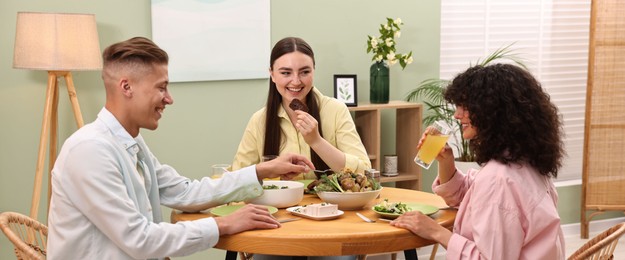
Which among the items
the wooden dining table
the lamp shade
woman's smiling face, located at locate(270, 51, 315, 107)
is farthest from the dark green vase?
the wooden dining table

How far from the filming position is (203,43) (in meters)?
3.86

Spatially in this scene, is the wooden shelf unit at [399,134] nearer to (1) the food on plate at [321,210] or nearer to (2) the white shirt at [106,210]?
(1) the food on plate at [321,210]

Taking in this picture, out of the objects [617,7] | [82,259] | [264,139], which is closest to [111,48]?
[82,259]

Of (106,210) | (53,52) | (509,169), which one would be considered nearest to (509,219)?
(509,169)

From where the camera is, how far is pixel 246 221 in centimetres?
211

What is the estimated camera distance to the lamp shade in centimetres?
325

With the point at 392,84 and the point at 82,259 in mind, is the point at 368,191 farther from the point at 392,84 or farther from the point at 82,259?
the point at 392,84

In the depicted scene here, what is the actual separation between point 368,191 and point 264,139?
822 millimetres

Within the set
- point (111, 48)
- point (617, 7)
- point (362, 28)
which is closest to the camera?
point (111, 48)

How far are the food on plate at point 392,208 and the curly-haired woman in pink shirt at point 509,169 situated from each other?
0.17m

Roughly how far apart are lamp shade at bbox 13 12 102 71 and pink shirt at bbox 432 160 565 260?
2.01m

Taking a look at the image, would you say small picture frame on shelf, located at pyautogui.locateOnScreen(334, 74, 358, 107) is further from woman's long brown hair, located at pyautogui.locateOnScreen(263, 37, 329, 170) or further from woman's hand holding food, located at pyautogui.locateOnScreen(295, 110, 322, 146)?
woman's hand holding food, located at pyautogui.locateOnScreen(295, 110, 322, 146)

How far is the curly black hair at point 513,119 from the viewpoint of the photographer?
2025 millimetres

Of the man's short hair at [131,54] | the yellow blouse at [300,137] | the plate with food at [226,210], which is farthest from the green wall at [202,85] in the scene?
the man's short hair at [131,54]
